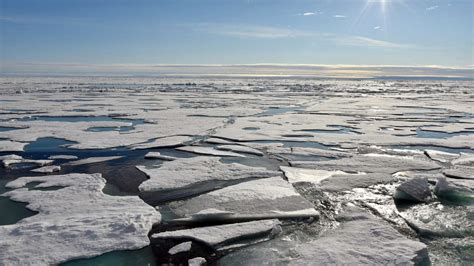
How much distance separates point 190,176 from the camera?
5.21m

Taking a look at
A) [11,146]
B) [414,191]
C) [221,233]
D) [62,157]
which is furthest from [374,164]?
[11,146]

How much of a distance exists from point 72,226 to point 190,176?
76.1 inches

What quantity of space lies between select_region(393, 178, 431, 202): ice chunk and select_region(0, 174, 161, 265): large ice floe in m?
2.65

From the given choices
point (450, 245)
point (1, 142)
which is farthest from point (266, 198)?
point (1, 142)

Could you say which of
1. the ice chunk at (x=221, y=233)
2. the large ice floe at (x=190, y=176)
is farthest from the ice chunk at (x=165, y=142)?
the ice chunk at (x=221, y=233)

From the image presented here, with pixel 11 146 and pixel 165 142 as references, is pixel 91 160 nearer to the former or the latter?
pixel 165 142

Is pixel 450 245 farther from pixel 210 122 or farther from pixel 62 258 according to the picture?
pixel 210 122

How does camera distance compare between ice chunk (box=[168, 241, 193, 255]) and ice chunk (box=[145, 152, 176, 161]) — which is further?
ice chunk (box=[145, 152, 176, 161])

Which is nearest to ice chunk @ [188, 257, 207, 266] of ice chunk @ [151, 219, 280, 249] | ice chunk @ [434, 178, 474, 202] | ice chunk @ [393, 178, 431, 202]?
ice chunk @ [151, 219, 280, 249]

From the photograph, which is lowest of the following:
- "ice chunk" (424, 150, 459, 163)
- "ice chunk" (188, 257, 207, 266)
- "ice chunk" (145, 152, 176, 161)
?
"ice chunk" (424, 150, 459, 163)

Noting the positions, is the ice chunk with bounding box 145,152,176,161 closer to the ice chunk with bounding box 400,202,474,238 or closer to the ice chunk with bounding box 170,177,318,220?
the ice chunk with bounding box 170,177,318,220

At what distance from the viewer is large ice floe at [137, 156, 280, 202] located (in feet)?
15.2

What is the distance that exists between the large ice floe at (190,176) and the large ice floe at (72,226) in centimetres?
42

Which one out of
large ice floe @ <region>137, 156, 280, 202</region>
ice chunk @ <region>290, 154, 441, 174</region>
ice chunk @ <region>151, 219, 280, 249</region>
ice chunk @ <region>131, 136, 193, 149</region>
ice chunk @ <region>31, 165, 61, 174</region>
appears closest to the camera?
ice chunk @ <region>151, 219, 280, 249</region>
